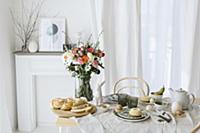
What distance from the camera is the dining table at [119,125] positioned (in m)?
1.93

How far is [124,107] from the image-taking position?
2.29 m

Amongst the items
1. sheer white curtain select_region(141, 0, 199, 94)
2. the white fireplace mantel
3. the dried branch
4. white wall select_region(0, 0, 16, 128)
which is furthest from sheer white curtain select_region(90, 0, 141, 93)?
white wall select_region(0, 0, 16, 128)

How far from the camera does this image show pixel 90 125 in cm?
198

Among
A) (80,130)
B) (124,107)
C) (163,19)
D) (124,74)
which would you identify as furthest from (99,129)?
(163,19)

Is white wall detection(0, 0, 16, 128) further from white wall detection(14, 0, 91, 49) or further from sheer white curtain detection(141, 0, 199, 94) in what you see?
sheer white curtain detection(141, 0, 199, 94)

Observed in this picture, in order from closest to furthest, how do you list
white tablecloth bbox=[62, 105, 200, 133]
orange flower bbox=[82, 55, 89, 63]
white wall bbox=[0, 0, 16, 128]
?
white tablecloth bbox=[62, 105, 200, 133] < orange flower bbox=[82, 55, 89, 63] < white wall bbox=[0, 0, 16, 128]

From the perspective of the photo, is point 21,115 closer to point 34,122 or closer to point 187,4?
point 34,122

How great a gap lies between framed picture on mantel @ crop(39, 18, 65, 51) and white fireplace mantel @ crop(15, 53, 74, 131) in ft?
0.44

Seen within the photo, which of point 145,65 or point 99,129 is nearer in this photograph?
point 99,129

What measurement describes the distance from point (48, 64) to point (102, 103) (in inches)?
59.8

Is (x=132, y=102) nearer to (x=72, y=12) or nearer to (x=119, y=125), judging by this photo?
(x=119, y=125)

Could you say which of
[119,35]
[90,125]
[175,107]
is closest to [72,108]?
[90,125]

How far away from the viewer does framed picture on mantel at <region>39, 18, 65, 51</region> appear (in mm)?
3701

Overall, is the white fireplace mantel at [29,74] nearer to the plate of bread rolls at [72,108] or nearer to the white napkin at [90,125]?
the plate of bread rolls at [72,108]
